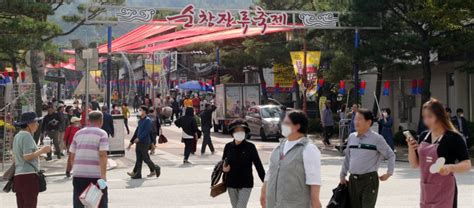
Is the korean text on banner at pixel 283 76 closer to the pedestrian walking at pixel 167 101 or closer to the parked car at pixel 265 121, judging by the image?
the pedestrian walking at pixel 167 101

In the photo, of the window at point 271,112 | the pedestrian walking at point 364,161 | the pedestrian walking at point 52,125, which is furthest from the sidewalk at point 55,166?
the pedestrian walking at point 364,161

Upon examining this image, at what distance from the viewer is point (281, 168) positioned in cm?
651

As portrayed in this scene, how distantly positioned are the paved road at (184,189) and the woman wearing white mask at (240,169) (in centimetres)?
334

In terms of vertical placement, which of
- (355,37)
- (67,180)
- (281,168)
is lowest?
(67,180)

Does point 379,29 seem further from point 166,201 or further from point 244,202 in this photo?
point 244,202

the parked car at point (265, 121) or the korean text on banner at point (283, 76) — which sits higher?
the korean text on banner at point (283, 76)

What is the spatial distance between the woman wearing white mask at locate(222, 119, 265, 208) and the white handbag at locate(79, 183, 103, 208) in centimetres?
152

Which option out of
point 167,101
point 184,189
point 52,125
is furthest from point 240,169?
point 167,101

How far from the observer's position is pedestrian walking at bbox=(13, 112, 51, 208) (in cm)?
945

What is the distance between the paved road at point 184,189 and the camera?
1286cm

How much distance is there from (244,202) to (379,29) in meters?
19.1

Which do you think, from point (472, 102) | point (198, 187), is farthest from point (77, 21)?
point (472, 102)

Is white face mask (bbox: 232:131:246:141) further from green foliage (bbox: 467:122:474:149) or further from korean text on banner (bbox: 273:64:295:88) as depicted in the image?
korean text on banner (bbox: 273:64:295:88)

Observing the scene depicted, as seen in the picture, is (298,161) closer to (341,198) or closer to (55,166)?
(341,198)
